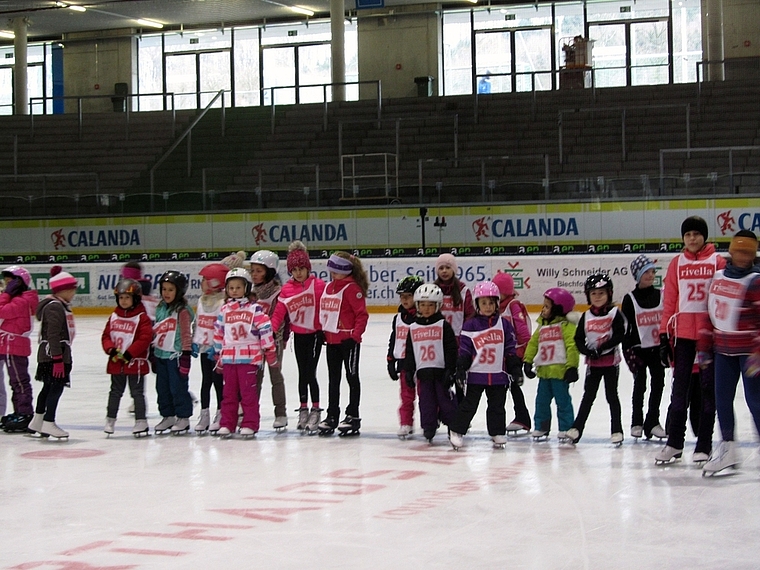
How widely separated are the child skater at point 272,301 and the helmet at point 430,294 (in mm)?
1342

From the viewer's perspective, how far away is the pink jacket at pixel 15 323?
8.77 meters

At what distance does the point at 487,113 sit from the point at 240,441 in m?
20.0

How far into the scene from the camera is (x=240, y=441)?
8.24 metres

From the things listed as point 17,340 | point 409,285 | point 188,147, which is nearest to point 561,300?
point 409,285

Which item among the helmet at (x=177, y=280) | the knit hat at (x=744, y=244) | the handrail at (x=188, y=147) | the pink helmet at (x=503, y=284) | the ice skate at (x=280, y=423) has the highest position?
the handrail at (x=188, y=147)

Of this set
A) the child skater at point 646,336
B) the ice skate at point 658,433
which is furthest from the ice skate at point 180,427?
the ice skate at point 658,433

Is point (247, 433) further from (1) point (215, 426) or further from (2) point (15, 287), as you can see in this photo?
(2) point (15, 287)

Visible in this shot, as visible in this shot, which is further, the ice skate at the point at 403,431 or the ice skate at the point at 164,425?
the ice skate at the point at 164,425

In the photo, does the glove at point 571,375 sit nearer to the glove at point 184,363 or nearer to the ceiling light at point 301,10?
the glove at point 184,363

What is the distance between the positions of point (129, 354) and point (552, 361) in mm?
3328

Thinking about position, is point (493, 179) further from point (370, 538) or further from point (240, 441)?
point (370, 538)

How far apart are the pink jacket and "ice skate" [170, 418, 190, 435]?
1.35m

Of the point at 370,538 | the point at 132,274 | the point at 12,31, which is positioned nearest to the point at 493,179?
the point at 132,274

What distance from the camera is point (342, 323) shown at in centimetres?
866
